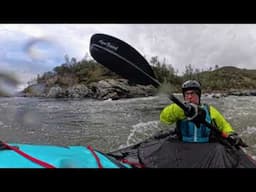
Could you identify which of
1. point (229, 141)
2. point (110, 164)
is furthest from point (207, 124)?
point (110, 164)

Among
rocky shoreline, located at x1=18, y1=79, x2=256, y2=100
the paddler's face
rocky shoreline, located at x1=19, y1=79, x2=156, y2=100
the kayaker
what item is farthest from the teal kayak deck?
rocky shoreline, located at x1=19, y1=79, x2=156, y2=100

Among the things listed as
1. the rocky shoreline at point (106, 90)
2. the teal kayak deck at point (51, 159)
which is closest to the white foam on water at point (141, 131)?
the teal kayak deck at point (51, 159)

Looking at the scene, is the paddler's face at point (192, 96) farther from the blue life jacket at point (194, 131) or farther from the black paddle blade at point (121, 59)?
the black paddle blade at point (121, 59)

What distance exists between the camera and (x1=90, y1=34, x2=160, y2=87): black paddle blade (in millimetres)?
1728

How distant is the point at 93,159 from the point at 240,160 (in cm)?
114

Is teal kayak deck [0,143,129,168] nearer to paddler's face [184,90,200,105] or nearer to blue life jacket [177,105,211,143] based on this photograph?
blue life jacket [177,105,211,143]

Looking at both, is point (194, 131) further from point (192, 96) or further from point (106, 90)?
point (106, 90)

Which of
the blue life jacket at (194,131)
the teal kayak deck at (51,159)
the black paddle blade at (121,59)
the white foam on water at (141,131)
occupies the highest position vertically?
the black paddle blade at (121,59)

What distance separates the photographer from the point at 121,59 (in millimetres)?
1755

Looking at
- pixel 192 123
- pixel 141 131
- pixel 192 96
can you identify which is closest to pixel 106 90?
pixel 141 131

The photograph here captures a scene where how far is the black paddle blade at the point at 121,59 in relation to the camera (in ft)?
5.67
